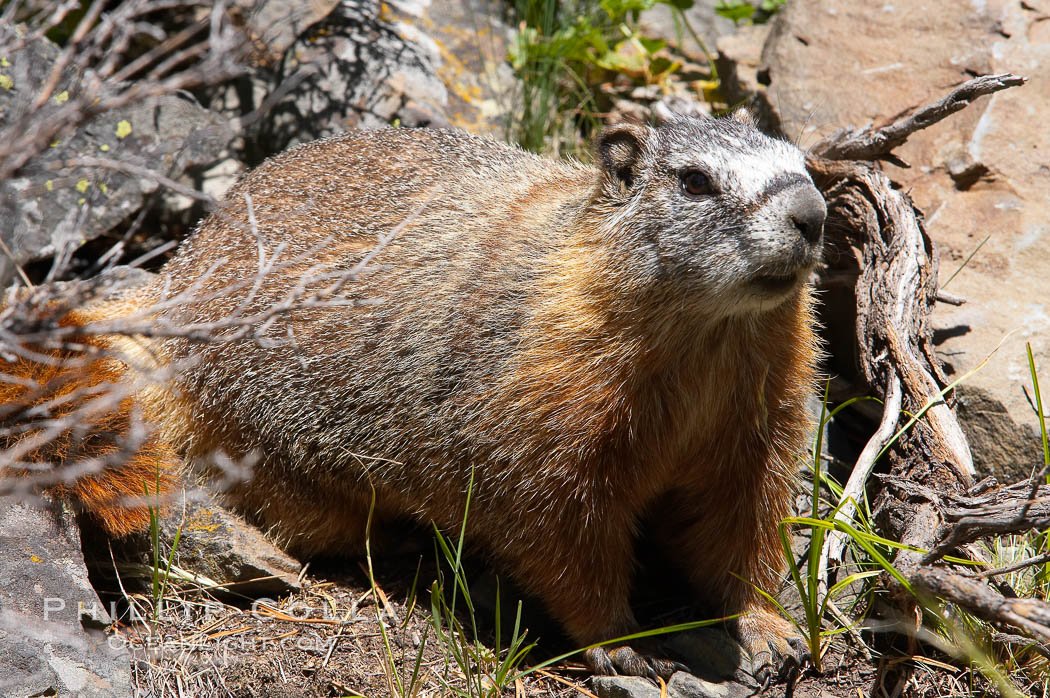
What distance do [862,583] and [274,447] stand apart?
2.93 meters

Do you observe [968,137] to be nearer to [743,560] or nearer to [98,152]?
[743,560]

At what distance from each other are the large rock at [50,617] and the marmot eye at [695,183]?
119 inches

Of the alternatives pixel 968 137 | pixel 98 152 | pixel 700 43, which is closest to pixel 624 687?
pixel 968 137

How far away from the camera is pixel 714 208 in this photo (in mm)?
3598

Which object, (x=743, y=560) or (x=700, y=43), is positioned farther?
(x=700, y=43)

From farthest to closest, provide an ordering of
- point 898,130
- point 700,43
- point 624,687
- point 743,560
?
point 700,43 < point 898,130 < point 743,560 < point 624,687

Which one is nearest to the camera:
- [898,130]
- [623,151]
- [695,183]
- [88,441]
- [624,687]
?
[695,183]

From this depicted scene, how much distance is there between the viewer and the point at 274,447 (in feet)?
15.5

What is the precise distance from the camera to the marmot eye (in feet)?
12.1

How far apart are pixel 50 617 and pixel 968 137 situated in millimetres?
5612

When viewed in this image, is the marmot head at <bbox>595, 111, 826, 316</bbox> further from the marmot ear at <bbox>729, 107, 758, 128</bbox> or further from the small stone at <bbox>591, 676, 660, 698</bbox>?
the small stone at <bbox>591, 676, 660, 698</bbox>

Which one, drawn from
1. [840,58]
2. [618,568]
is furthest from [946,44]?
[618,568]

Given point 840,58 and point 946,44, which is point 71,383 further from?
point 946,44

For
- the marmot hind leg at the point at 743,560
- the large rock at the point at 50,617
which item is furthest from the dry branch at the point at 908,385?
the large rock at the point at 50,617
